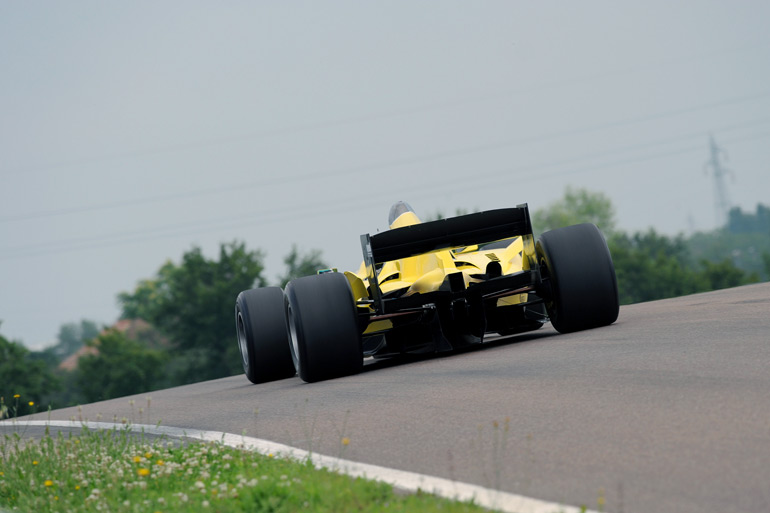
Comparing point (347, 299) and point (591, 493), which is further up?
point (347, 299)

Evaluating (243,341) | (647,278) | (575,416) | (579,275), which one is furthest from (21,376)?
A: (575,416)

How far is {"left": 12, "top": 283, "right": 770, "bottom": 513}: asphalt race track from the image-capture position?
13.9 feet

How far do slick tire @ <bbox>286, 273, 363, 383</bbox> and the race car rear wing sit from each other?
393 millimetres

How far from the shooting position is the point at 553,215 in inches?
4838

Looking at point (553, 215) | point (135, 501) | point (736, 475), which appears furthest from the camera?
point (553, 215)

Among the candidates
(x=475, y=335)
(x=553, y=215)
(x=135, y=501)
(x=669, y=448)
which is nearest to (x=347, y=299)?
(x=475, y=335)

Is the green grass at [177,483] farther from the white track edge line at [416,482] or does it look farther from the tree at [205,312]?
the tree at [205,312]

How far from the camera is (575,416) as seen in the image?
18.8 ft

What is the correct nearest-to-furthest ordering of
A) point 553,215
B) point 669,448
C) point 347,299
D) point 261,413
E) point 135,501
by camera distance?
point 669,448 → point 135,501 → point 261,413 → point 347,299 → point 553,215

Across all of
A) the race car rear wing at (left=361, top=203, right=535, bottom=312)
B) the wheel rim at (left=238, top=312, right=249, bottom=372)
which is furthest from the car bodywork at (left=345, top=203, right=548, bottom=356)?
the wheel rim at (left=238, top=312, right=249, bottom=372)

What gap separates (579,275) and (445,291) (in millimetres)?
1274

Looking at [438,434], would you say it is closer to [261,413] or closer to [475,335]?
[261,413]

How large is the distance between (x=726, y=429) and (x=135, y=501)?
2908 mm

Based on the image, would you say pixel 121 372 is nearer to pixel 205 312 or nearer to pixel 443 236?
pixel 205 312
